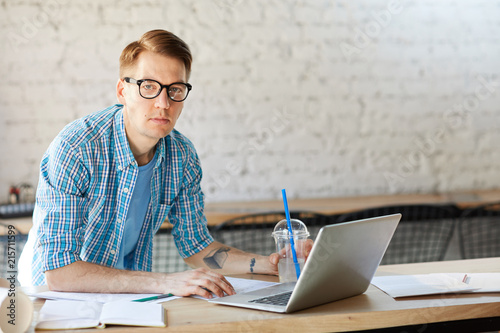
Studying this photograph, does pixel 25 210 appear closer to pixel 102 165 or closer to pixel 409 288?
pixel 102 165

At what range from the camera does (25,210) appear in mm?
2949

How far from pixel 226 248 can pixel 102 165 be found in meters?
0.48

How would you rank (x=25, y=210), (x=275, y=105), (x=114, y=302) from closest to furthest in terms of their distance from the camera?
(x=114, y=302) < (x=25, y=210) < (x=275, y=105)

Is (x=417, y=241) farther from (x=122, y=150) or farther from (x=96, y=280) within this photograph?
(x=96, y=280)

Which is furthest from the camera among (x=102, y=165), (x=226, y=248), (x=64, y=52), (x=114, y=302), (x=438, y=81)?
(x=438, y=81)

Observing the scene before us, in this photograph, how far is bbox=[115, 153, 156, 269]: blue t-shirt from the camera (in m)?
1.83

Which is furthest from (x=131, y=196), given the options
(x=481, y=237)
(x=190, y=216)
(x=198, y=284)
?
(x=481, y=237)

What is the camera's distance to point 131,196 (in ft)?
5.75

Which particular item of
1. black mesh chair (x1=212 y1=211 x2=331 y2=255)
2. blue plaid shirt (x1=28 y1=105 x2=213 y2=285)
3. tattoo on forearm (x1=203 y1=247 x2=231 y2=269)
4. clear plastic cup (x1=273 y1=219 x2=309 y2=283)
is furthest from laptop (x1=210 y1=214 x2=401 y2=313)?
black mesh chair (x1=212 y1=211 x2=331 y2=255)

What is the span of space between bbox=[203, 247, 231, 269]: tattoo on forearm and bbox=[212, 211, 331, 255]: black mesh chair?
2.65ft

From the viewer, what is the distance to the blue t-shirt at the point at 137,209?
72.2 inches

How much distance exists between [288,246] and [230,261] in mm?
274

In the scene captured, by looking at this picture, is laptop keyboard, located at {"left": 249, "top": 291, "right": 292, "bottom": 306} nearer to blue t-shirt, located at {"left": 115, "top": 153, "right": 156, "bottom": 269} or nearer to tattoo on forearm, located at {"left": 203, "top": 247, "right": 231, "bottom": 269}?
tattoo on forearm, located at {"left": 203, "top": 247, "right": 231, "bottom": 269}

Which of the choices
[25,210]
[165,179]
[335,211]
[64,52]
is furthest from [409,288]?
[64,52]
